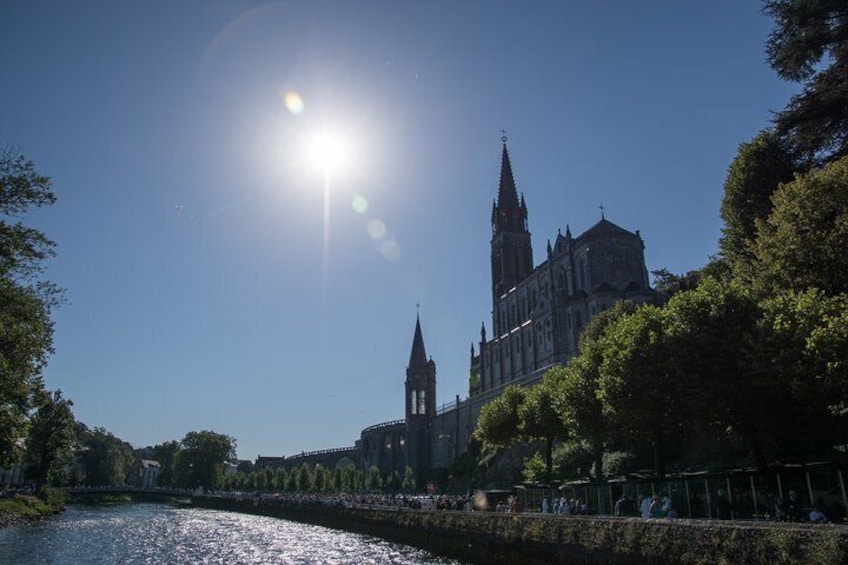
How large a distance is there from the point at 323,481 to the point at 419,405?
23455mm

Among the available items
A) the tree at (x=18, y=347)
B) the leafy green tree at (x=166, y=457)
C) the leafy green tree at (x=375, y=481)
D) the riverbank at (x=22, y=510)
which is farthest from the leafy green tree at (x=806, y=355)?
the leafy green tree at (x=166, y=457)

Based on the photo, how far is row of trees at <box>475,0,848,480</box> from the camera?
71.1 feet

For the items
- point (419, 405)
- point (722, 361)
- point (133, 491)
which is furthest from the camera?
point (133, 491)

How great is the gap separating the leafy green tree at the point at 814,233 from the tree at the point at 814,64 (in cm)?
687

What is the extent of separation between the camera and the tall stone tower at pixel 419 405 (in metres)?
93.9

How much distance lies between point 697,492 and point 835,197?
1202 cm

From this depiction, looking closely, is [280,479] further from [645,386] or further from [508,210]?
[645,386]

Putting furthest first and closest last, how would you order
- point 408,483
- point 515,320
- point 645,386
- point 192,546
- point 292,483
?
point 292,483
point 515,320
point 408,483
point 192,546
point 645,386

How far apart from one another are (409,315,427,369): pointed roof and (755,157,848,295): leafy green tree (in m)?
78.2

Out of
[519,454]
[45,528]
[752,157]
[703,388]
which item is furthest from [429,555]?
[45,528]

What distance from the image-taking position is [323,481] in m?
106

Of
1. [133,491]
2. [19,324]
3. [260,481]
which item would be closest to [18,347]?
[19,324]

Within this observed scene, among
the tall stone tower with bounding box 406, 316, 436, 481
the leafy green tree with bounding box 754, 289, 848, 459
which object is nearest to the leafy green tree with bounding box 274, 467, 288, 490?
the tall stone tower with bounding box 406, 316, 436, 481

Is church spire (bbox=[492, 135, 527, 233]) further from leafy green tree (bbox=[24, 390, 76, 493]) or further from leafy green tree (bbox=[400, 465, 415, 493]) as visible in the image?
leafy green tree (bbox=[24, 390, 76, 493])
